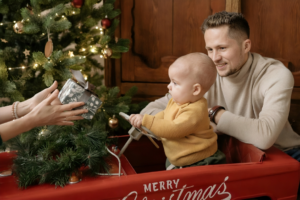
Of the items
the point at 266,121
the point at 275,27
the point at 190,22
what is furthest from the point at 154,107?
the point at 275,27

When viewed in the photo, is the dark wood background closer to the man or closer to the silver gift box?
the man

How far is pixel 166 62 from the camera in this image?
6.39 ft

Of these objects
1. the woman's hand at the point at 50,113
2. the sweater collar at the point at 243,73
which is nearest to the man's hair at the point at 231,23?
the sweater collar at the point at 243,73

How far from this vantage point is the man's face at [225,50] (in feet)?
4.53

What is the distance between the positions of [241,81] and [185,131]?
1.87 ft

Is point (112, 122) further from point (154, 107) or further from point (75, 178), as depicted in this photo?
point (75, 178)

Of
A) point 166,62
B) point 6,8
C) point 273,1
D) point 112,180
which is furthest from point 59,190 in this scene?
point 273,1

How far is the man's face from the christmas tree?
0.56m

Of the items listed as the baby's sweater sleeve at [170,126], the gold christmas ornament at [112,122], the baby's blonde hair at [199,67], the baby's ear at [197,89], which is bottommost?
the gold christmas ornament at [112,122]

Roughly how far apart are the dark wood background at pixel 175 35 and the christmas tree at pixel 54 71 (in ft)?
0.54

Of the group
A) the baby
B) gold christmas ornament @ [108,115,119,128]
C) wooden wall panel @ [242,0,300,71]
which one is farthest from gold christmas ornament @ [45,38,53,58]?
wooden wall panel @ [242,0,300,71]

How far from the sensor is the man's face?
1381 mm

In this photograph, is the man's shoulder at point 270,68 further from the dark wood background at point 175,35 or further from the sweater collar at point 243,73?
the dark wood background at point 175,35

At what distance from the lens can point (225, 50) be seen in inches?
54.8
